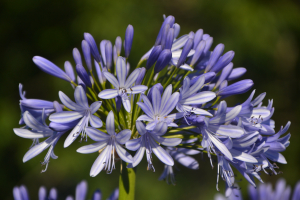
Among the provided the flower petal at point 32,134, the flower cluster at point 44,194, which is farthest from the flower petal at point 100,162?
the flower cluster at point 44,194

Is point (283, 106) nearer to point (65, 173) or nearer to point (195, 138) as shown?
point (65, 173)

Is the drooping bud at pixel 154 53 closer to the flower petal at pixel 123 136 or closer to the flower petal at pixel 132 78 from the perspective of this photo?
the flower petal at pixel 132 78

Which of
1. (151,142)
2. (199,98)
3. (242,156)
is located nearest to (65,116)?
(151,142)

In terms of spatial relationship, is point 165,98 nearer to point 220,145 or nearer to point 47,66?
point 220,145

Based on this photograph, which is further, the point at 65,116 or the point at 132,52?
the point at 132,52

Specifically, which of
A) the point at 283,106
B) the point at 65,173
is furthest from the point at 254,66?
the point at 65,173

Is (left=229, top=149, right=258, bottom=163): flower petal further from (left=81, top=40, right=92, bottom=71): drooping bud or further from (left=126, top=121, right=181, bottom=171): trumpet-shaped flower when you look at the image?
(left=81, top=40, right=92, bottom=71): drooping bud

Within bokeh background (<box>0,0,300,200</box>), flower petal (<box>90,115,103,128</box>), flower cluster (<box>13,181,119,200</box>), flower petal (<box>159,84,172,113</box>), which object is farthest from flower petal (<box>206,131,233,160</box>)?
bokeh background (<box>0,0,300,200</box>)
